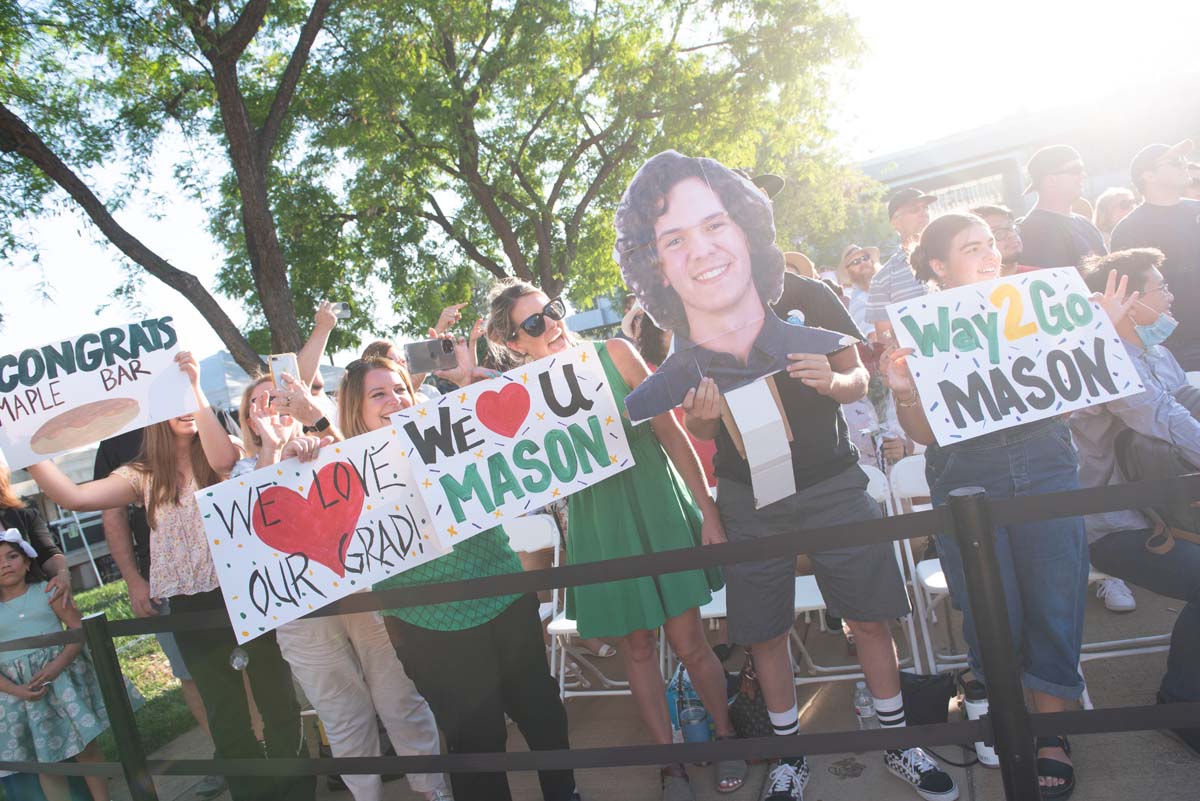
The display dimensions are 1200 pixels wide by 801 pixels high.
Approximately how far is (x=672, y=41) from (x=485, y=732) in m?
11.5

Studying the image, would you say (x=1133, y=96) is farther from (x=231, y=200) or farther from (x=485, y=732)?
(x=485, y=732)

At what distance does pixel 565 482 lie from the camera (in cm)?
265

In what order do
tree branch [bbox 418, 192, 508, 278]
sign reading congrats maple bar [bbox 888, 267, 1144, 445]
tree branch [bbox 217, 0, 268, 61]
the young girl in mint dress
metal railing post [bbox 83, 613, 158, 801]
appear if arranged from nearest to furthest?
sign reading congrats maple bar [bbox 888, 267, 1144, 445] → metal railing post [bbox 83, 613, 158, 801] → the young girl in mint dress → tree branch [bbox 217, 0, 268, 61] → tree branch [bbox 418, 192, 508, 278]

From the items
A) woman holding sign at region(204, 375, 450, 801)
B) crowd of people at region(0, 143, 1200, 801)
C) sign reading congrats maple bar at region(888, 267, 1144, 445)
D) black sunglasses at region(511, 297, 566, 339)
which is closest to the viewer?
sign reading congrats maple bar at region(888, 267, 1144, 445)

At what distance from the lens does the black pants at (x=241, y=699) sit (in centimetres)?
319

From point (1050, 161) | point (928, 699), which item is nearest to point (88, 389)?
point (928, 699)

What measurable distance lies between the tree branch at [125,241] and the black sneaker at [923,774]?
7099mm

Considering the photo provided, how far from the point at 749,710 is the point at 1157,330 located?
6.68 ft

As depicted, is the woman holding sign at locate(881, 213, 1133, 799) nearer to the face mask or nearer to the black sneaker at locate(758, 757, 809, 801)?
the face mask

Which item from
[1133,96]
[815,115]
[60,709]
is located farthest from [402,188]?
[1133,96]

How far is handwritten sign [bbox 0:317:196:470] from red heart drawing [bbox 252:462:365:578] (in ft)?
2.33

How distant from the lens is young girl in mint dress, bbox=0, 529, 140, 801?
3320 mm

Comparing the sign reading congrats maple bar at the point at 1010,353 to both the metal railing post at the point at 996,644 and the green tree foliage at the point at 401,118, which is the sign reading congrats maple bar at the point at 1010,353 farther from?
the green tree foliage at the point at 401,118

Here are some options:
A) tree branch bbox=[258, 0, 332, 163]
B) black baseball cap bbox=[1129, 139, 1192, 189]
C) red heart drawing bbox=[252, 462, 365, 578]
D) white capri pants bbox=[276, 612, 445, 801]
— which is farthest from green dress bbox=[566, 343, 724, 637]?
tree branch bbox=[258, 0, 332, 163]
